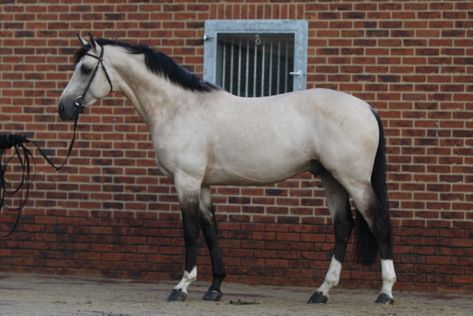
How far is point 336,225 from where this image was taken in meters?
10.8

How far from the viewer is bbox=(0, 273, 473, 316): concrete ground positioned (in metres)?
9.88

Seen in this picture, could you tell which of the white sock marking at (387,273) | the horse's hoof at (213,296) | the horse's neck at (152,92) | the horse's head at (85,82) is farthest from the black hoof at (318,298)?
the horse's head at (85,82)

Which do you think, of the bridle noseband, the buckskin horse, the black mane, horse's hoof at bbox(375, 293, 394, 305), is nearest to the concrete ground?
horse's hoof at bbox(375, 293, 394, 305)

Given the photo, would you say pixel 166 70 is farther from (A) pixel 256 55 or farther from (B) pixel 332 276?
(B) pixel 332 276

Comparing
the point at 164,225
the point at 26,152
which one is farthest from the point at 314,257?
the point at 26,152

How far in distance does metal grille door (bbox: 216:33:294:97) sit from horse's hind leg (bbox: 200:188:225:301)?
2.14m

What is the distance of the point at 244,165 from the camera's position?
10.7 meters

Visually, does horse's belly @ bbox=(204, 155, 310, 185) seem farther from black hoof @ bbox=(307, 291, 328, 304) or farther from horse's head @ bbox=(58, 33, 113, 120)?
horse's head @ bbox=(58, 33, 113, 120)

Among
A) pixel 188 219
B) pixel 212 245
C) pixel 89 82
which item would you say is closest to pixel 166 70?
pixel 89 82

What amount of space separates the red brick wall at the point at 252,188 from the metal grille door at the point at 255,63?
255 mm

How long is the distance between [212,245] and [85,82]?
1.83 m

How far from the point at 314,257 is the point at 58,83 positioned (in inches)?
130

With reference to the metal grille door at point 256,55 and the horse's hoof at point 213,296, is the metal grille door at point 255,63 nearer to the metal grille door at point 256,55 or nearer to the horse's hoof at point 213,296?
the metal grille door at point 256,55

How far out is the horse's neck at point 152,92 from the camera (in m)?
10.8
